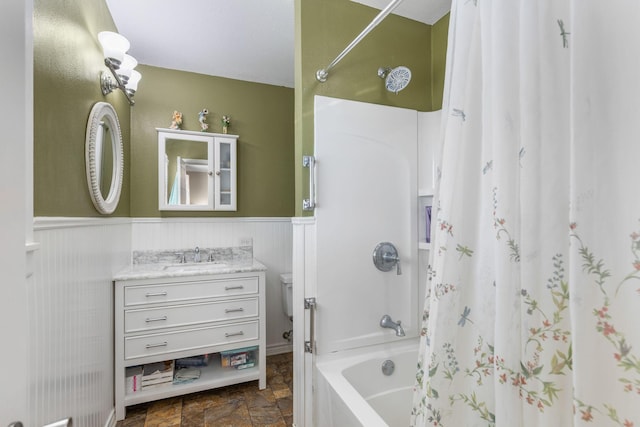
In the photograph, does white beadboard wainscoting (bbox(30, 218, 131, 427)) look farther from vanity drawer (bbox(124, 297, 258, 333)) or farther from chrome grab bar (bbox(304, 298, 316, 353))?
chrome grab bar (bbox(304, 298, 316, 353))

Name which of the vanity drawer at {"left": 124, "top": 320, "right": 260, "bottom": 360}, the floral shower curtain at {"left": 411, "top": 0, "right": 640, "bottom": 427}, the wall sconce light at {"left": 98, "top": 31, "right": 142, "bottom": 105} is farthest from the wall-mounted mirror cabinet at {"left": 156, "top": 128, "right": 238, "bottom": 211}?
the floral shower curtain at {"left": 411, "top": 0, "right": 640, "bottom": 427}

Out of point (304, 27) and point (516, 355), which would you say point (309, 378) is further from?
point (304, 27)

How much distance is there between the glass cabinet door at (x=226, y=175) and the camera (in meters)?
2.55

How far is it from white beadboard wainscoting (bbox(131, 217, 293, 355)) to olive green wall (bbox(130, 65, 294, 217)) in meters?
0.08

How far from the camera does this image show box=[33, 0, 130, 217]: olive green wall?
3.17 feet

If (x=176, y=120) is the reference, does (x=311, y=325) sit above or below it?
below

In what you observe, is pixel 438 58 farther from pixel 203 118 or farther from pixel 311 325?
pixel 203 118

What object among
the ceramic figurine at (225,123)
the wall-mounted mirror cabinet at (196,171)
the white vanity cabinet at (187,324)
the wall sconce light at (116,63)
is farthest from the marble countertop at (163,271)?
the ceramic figurine at (225,123)

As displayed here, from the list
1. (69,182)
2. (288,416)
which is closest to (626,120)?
(69,182)

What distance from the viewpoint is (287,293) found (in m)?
2.59

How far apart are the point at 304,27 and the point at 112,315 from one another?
2213mm

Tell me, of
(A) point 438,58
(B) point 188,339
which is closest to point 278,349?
(B) point 188,339

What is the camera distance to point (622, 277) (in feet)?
1.40

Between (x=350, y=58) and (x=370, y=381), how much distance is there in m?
1.93
